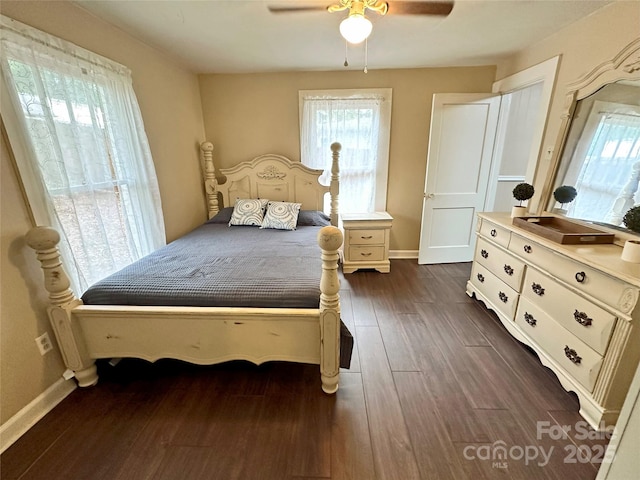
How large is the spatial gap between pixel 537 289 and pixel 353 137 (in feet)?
7.88

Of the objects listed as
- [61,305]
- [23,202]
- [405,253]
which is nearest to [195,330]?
[61,305]

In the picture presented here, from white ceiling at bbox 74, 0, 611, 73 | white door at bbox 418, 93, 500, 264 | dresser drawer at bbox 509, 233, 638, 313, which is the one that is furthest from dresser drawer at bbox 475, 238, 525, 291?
white ceiling at bbox 74, 0, 611, 73

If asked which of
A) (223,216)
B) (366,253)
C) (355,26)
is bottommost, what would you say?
(366,253)

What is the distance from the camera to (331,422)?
149 centimetres

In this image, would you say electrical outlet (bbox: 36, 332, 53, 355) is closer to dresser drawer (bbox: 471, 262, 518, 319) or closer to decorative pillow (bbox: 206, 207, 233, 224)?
decorative pillow (bbox: 206, 207, 233, 224)

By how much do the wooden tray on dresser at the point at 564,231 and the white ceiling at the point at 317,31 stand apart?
141 centimetres

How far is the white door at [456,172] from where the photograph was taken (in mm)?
3018

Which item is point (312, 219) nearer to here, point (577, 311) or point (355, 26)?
point (355, 26)

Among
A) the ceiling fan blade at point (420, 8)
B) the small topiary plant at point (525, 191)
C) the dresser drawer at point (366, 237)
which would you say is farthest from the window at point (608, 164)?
the dresser drawer at point (366, 237)

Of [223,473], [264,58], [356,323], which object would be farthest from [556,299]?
[264,58]

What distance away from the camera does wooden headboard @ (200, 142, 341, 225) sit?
130 inches

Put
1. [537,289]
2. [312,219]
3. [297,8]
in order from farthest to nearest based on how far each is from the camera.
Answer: [312,219] → [537,289] → [297,8]

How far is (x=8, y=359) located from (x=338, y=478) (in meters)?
1.72

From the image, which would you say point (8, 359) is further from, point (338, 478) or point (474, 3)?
point (474, 3)
